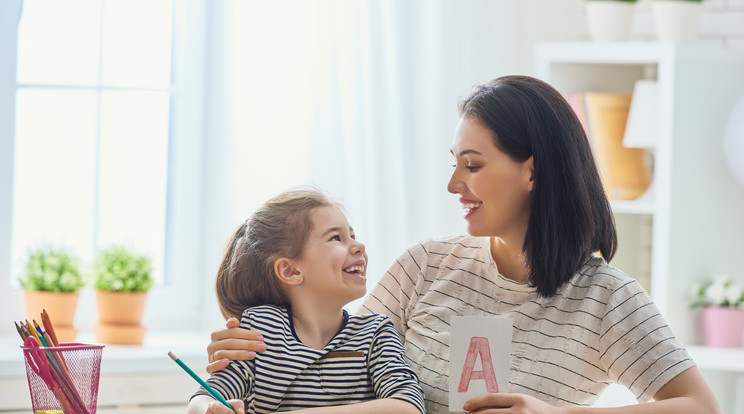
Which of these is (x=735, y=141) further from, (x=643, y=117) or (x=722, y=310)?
(x=722, y=310)

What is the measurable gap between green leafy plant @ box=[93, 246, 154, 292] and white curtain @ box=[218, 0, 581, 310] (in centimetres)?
33

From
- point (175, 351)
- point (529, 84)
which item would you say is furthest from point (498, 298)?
point (175, 351)

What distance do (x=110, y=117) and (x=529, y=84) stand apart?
5.63 ft

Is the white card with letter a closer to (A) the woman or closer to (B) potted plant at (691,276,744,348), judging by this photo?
(A) the woman

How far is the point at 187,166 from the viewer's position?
3.06 meters

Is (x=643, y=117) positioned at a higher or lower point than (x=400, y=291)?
higher

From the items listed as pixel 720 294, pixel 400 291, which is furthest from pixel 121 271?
pixel 720 294

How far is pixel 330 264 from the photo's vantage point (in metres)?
1.68

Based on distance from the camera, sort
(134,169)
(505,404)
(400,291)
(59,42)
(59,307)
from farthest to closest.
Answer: (134,169) → (59,42) → (59,307) → (400,291) → (505,404)

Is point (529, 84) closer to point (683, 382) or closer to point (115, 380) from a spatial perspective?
point (683, 382)

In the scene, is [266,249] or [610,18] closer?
[266,249]

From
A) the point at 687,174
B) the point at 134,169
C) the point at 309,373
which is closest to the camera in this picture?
the point at 309,373

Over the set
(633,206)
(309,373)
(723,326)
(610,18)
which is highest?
(610,18)

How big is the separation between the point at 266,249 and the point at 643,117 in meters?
1.91
